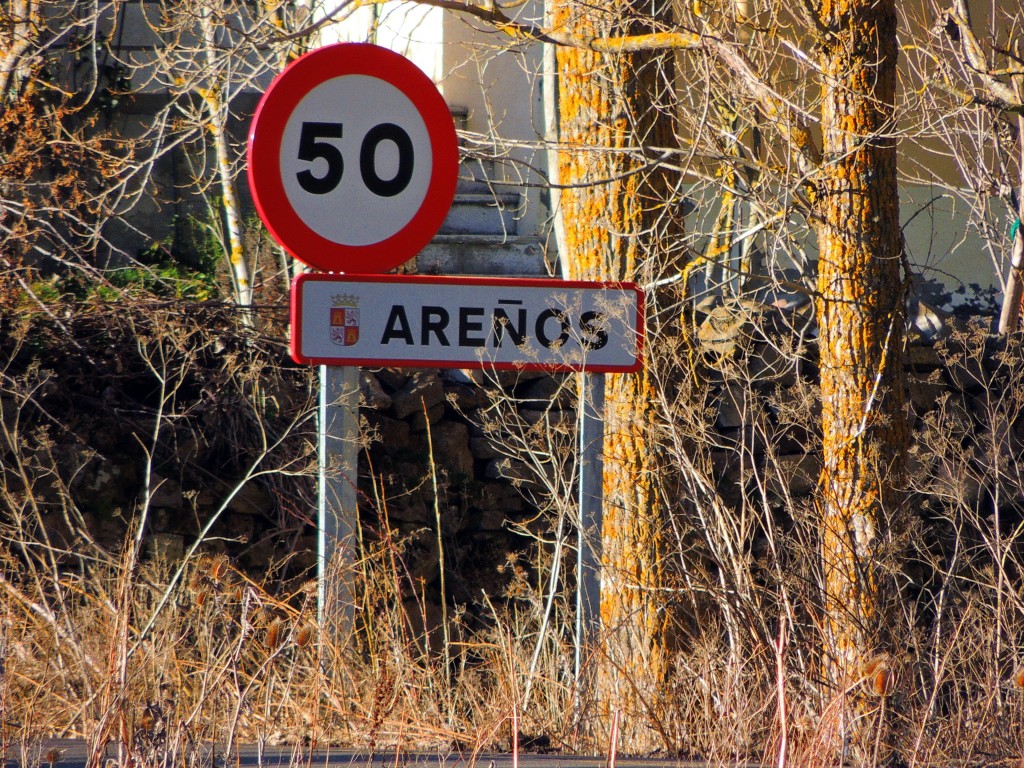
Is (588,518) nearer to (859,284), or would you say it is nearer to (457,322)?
(457,322)

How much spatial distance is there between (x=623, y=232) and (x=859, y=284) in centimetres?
80

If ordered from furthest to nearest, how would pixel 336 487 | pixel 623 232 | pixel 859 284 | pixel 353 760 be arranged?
pixel 623 232, pixel 859 284, pixel 336 487, pixel 353 760

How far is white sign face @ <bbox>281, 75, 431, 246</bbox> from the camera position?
3.05 m

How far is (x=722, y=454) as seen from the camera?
6.15 metres

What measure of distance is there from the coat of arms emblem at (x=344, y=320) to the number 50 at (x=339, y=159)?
0.92 feet

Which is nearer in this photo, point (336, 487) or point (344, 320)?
point (344, 320)

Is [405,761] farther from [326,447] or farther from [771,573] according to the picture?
[771,573]

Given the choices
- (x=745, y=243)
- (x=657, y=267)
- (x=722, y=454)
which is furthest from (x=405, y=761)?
(x=745, y=243)

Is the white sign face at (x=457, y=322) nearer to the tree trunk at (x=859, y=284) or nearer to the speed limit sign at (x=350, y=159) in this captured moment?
the speed limit sign at (x=350, y=159)

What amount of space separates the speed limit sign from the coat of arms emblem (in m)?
0.10

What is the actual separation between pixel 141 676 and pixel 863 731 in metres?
1.92

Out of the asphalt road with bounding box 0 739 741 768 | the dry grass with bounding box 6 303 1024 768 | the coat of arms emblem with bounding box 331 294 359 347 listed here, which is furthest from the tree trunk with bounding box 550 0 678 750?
the coat of arms emblem with bounding box 331 294 359 347

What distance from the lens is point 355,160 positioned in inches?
121

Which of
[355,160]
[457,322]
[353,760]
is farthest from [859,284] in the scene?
[353,760]
